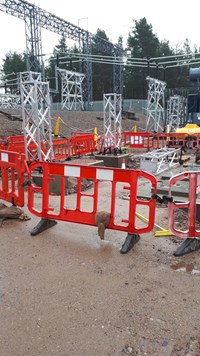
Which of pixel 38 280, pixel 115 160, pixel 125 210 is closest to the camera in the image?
pixel 38 280

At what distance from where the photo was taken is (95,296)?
3.31 meters

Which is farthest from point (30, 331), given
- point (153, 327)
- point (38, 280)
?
point (153, 327)

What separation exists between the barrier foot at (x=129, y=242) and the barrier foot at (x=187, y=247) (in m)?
0.64

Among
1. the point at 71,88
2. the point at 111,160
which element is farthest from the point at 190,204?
the point at 71,88

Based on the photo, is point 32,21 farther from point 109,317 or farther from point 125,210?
point 109,317

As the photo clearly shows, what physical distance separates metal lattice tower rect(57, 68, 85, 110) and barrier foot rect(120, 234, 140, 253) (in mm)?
31237

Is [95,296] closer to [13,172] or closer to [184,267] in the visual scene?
[184,267]

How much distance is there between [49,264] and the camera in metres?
4.07

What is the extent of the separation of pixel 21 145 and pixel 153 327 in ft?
29.3

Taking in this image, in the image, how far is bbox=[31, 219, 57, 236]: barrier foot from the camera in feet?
16.8

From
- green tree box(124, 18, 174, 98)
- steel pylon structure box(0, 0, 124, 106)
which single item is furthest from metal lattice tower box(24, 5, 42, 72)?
green tree box(124, 18, 174, 98)

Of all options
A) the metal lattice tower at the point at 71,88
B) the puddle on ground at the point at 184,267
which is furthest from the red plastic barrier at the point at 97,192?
the metal lattice tower at the point at 71,88

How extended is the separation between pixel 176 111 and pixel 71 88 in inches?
522

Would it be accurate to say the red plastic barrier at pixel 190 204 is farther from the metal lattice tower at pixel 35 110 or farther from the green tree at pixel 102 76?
the green tree at pixel 102 76
